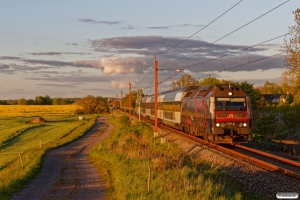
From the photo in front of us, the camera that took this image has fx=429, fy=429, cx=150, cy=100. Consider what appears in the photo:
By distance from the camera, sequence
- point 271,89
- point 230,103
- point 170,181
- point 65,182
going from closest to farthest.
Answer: point 170,181 < point 65,182 < point 230,103 < point 271,89

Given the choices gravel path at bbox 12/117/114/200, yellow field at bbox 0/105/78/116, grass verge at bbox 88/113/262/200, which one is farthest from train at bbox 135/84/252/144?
yellow field at bbox 0/105/78/116

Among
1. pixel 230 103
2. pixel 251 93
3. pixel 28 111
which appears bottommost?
pixel 28 111

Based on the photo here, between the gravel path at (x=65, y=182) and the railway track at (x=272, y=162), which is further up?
the railway track at (x=272, y=162)

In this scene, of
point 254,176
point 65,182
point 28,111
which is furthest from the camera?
point 28,111

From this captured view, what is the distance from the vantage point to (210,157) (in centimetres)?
1902

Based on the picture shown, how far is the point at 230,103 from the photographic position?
911 inches

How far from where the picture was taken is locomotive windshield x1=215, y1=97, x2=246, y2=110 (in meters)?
23.0

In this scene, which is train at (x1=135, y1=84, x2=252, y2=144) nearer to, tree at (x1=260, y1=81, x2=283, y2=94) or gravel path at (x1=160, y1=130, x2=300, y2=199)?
gravel path at (x1=160, y1=130, x2=300, y2=199)

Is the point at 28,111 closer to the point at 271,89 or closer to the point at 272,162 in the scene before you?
the point at 271,89

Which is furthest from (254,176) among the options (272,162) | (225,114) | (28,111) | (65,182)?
(28,111)

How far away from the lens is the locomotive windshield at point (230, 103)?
23.0m

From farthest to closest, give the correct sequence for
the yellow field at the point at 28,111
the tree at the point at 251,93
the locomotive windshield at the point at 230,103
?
the yellow field at the point at 28,111, the tree at the point at 251,93, the locomotive windshield at the point at 230,103

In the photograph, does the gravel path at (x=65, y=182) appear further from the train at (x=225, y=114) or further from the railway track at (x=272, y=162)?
the train at (x=225, y=114)

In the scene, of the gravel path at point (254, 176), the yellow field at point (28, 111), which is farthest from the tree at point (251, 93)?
the yellow field at point (28, 111)
